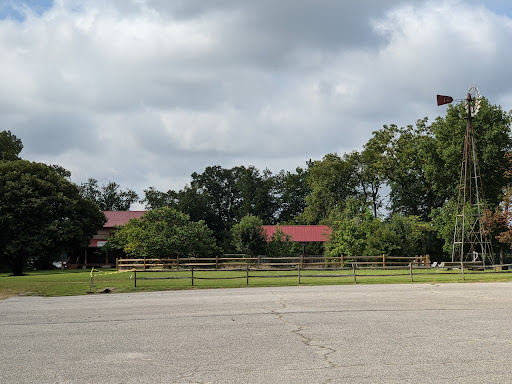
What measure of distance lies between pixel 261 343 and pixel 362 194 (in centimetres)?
6956

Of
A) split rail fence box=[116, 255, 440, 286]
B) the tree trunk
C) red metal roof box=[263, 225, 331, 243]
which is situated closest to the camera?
split rail fence box=[116, 255, 440, 286]

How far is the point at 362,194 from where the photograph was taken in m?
77.9

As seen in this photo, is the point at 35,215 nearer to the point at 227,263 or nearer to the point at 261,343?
the point at 227,263

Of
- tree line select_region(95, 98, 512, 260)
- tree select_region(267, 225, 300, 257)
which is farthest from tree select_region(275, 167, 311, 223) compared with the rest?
tree select_region(267, 225, 300, 257)

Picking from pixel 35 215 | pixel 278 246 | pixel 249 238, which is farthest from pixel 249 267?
pixel 35 215

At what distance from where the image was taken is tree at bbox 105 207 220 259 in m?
47.2

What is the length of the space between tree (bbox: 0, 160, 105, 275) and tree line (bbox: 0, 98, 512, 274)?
0.23 meters

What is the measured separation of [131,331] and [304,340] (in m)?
4.00

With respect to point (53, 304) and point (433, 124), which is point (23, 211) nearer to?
point (53, 304)

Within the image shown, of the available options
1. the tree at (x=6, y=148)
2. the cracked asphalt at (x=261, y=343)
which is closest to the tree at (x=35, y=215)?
the tree at (x=6, y=148)

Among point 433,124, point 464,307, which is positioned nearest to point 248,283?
point 464,307

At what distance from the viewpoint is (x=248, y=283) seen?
2859 cm

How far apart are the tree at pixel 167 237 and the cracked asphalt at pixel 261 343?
1177 inches

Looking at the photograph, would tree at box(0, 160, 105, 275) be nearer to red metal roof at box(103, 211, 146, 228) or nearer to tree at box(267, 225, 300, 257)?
tree at box(267, 225, 300, 257)
